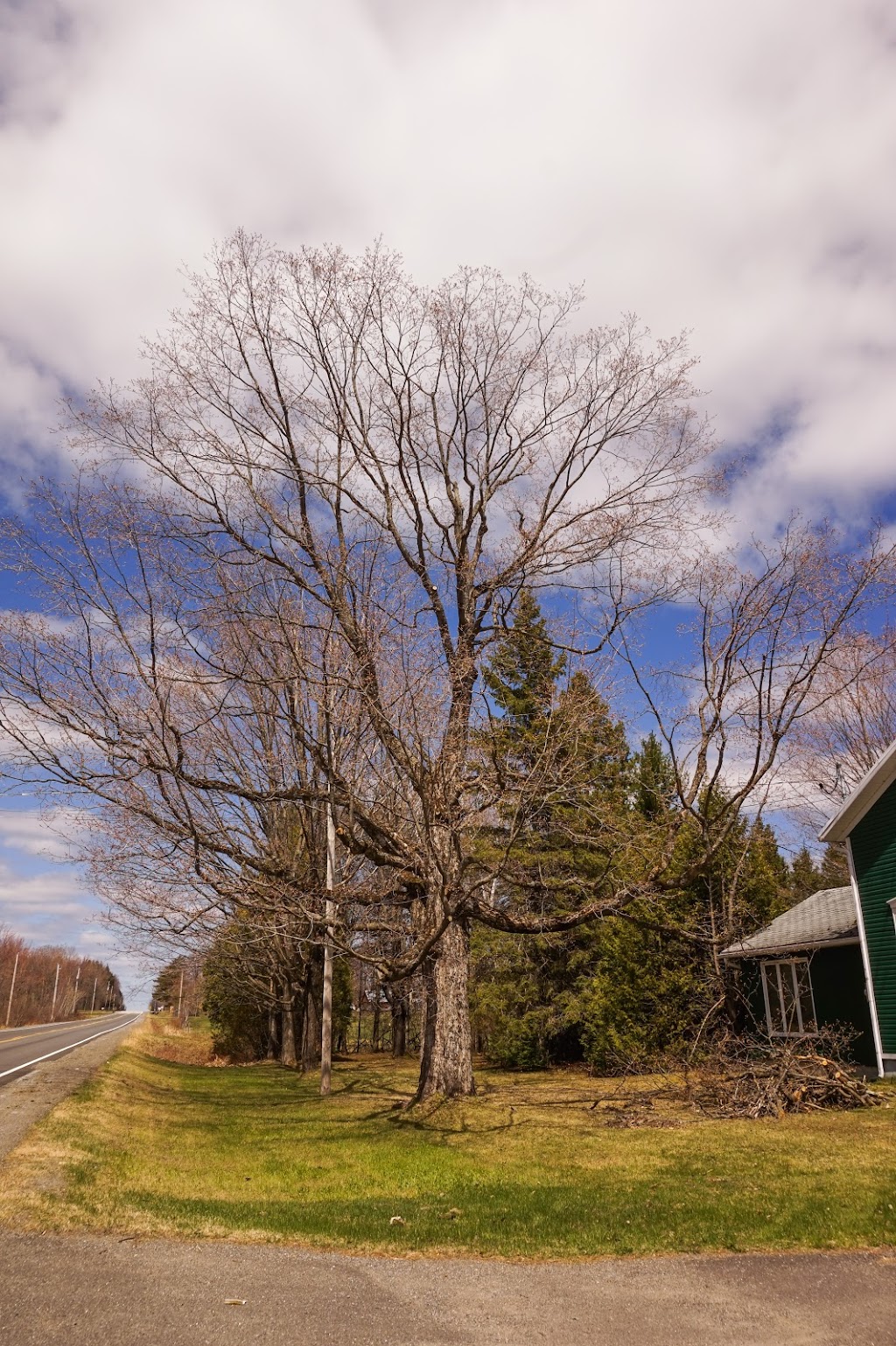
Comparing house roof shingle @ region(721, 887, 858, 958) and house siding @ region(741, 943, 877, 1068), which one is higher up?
house roof shingle @ region(721, 887, 858, 958)

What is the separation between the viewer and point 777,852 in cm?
2677

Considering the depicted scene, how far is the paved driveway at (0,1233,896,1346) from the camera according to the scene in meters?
4.52

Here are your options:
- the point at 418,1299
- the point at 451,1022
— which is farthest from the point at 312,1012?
the point at 418,1299

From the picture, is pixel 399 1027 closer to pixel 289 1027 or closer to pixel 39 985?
pixel 289 1027

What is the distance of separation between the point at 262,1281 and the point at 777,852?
24.3 meters

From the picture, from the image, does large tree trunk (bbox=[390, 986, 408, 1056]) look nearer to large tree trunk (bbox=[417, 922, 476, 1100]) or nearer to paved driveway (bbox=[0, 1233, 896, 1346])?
large tree trunk (bbox=[417, 922, 476, 1100])

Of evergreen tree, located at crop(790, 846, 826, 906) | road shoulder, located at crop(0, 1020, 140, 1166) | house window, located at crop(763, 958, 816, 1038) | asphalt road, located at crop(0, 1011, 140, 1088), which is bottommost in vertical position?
asphalt road, located at crop(0, 1011, 140, 1088)

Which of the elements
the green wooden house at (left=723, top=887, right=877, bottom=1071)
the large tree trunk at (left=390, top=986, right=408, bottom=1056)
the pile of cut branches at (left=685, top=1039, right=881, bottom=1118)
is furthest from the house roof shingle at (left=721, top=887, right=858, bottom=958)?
the large tree trunk at (left=390, top=986, right=408, bottom=1056)

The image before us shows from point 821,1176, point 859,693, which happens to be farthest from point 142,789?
point 859,693

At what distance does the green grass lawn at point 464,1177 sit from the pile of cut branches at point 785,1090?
49cm

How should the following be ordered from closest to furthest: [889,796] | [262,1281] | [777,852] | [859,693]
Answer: [262,1281]
[889,796]
[859,693]
[777,852]

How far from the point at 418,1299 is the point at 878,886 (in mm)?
12762

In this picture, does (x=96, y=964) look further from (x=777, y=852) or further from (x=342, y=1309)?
(x=342, y=1309)

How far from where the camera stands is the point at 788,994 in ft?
66.2
